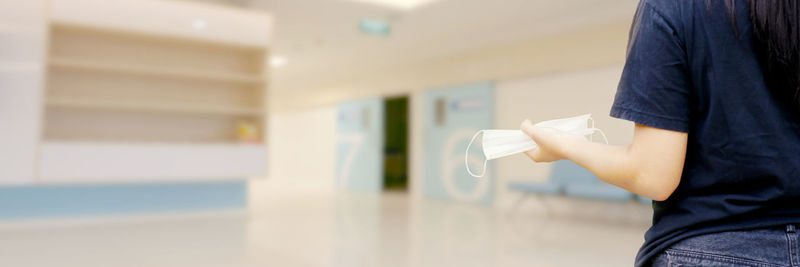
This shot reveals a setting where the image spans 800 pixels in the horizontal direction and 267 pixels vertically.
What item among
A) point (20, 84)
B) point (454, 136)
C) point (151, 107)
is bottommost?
point (454, 136)

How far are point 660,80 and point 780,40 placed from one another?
0.44ft

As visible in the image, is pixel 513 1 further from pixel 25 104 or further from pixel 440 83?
pixel 25 104

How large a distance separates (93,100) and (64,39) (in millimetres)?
687

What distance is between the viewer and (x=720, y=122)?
64 cm

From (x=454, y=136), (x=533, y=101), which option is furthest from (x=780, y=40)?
(x=454, y=136)

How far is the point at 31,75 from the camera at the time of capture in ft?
14.5

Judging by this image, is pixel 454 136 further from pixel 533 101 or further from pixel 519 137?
pixel 519 137

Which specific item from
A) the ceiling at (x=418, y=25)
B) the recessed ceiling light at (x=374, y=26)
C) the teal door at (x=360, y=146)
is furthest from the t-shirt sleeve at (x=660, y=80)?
the teal door at (x=360, y=146)

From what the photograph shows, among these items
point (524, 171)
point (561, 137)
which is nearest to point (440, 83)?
point (524, 171)

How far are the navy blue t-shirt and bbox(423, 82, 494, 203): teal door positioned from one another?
20.6 feet

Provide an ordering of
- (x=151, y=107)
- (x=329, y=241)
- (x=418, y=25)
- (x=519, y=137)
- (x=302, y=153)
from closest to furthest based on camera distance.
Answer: (x=519, y=137), (x=329, y=241), (x=151, y=107), (x=418, y=25), (x=302, y=153)

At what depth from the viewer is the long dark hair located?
2.00ft

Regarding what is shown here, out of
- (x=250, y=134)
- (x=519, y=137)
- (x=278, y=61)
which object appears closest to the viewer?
(x=519, y=137)

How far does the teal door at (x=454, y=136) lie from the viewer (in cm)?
714
